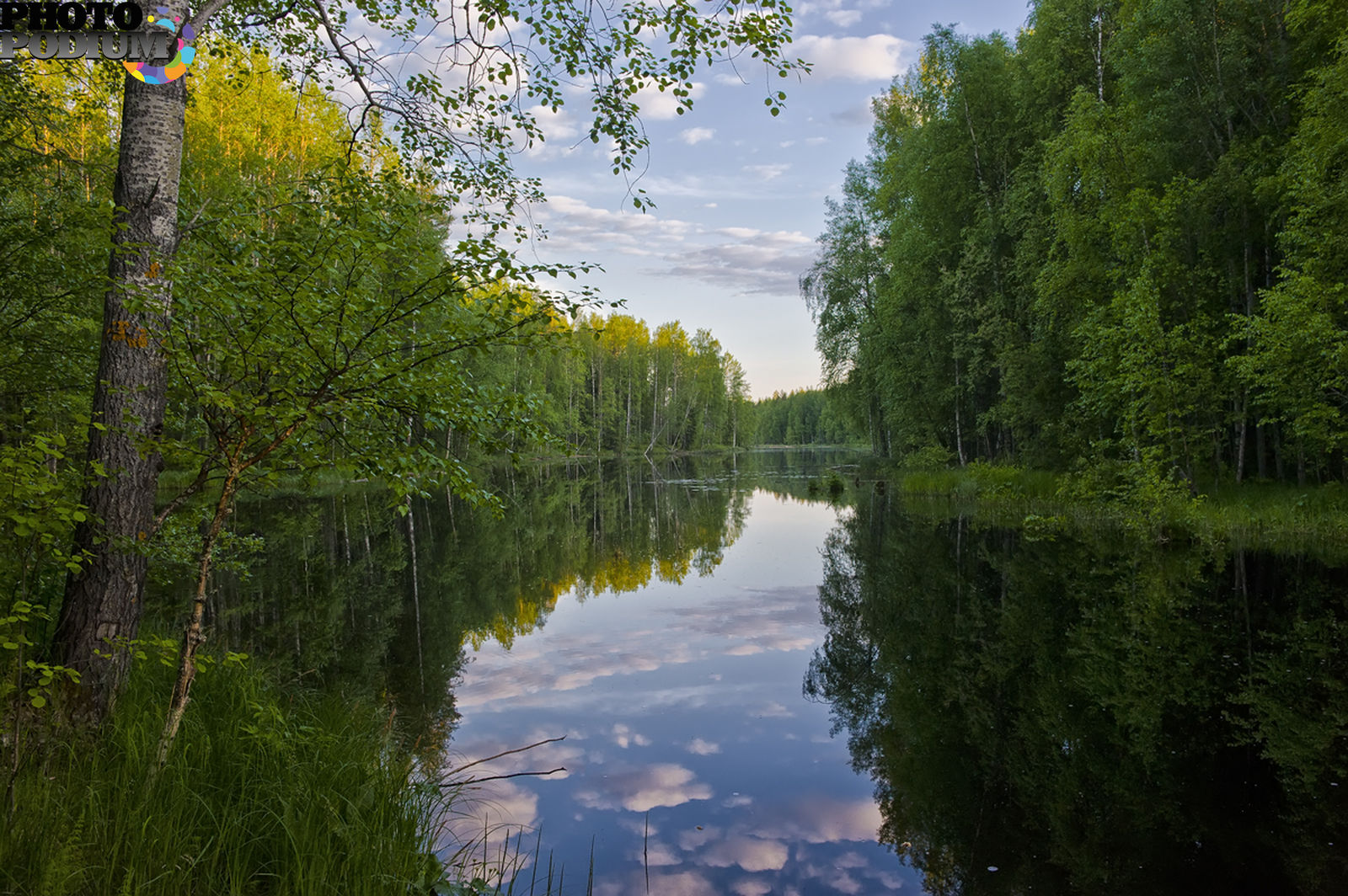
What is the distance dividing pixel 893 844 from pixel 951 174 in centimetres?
2715

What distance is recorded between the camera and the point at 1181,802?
18.1 feet

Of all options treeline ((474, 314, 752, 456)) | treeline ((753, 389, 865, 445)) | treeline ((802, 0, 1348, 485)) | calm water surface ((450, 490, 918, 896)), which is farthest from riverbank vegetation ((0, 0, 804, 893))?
treeline ((753, 389, 865, 445))

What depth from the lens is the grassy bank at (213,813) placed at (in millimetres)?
3037

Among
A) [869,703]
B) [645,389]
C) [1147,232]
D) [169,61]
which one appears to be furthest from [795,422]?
[169,61]

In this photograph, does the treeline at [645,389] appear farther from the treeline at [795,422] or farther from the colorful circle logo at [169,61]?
the colorful circle logo at [169,61]

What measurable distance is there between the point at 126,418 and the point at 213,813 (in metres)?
2.22

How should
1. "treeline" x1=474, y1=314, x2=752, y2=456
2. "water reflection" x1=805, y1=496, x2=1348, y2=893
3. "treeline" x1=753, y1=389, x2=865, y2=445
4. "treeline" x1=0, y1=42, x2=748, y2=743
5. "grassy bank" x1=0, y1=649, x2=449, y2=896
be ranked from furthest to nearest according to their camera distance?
1. "treeline" x1=753, y1=389, x2=865, y2=445
2. "treeline" x1=474, y1=314, x2=752, y2=456
3. "water reflection" x1=805, y1=496, x2=1348, y2=893
4. "treeline" x1=0, y1=42, x2=748, y2=743
5. "grassy bank" x1=0, y1=649, x2=449, y2=896

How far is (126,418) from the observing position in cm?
404

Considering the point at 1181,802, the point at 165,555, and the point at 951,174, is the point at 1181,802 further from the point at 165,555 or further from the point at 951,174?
the point at 951,174

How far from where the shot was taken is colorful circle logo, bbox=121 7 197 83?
4.16 metres

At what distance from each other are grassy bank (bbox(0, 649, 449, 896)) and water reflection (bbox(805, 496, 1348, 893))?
3574 millimetres

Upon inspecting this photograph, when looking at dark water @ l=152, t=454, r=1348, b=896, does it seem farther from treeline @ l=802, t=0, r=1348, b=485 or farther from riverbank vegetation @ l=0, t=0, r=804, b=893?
treeline @ l=802, t=0, r=1348, b=485

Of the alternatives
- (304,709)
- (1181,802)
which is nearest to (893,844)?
(1181,802)

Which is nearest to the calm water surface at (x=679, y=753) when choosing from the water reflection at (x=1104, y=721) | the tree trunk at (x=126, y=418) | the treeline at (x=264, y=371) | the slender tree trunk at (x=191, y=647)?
the water reflection at (x=1104, y=721)
